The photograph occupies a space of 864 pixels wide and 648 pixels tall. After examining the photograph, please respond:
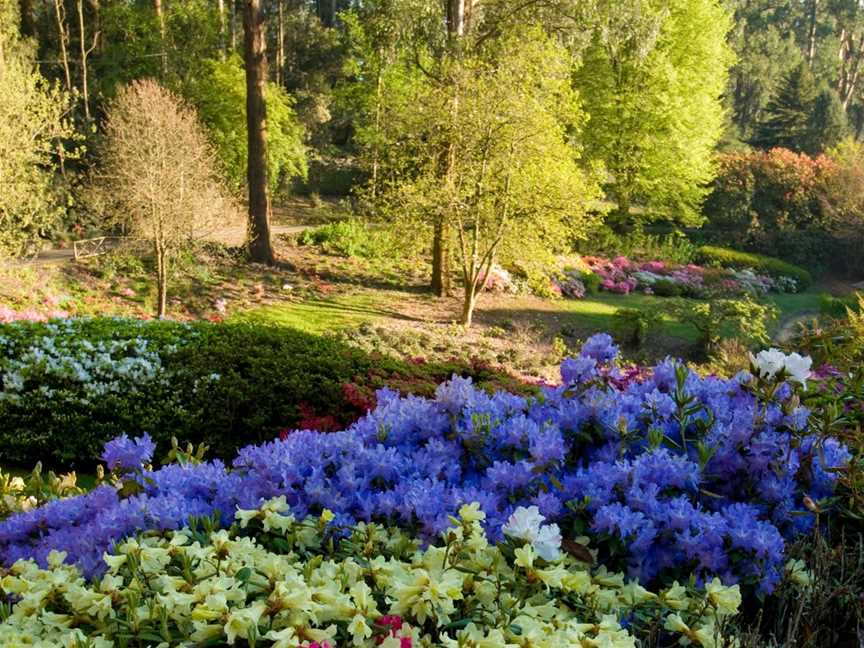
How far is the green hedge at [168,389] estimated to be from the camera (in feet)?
20.5

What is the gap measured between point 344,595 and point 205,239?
1505 centimetres

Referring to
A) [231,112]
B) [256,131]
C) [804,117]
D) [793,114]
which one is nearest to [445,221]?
[256,131]

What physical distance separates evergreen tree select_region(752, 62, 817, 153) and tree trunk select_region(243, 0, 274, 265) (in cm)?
3228

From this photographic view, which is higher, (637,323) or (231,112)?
(231,112)

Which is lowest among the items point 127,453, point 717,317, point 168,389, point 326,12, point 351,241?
point 717,317

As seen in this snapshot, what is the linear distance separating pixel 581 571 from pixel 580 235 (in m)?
12.6

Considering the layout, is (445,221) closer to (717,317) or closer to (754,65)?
(717,317)

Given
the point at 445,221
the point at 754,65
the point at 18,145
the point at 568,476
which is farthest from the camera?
the point at 754,65

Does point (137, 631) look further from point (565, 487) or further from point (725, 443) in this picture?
point (725, 443)

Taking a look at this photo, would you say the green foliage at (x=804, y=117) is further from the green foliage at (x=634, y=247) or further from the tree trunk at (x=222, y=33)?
the tree trunk at (x=222, y=33)

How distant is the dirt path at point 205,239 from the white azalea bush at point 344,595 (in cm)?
1224

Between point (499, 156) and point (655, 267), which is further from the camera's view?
point (655, 267)

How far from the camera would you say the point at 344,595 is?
1591mm

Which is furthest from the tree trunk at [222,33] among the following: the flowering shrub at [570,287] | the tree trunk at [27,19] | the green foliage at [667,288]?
the green foliage at [667,288]
